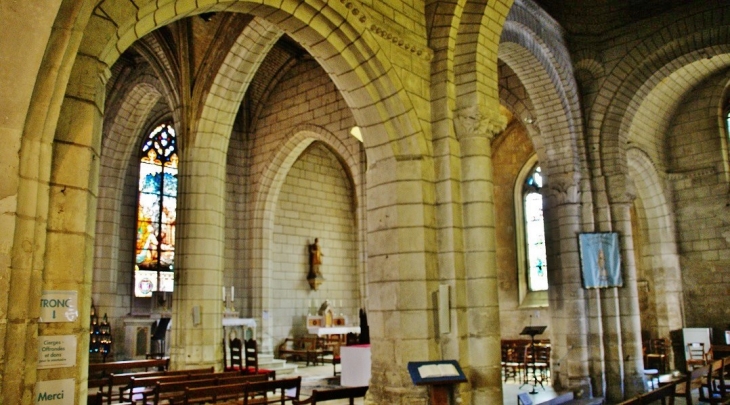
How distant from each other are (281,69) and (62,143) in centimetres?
1152

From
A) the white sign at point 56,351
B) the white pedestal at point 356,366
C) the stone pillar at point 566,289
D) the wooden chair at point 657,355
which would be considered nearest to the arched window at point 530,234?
the wooden chair at point 657,355

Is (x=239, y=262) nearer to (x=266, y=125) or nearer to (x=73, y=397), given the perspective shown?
(x=266, y=125)

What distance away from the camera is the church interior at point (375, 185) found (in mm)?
3842

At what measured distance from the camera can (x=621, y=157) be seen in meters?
11.5

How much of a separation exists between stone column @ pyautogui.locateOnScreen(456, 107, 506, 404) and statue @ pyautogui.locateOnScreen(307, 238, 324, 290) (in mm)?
10841

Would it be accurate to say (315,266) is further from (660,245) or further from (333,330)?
(660,245)

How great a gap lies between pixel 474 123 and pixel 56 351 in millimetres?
5165

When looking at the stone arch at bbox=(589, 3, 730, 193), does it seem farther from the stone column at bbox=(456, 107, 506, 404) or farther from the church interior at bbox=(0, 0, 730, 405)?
the stone column at bbox=(456, 107, 506, 404)

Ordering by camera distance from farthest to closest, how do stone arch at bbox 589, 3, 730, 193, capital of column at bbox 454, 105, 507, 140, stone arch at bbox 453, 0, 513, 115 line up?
stone arch at bbox 589, 3, 730, 193 → stone arch at bbox 453, 0, 513, 115 → capital of column at bbox 454, 105, 507, 140

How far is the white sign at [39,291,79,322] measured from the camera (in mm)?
3697

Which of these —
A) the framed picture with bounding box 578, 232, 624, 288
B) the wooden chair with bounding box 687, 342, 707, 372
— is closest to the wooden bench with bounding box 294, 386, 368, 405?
the framed picture with bounding box 578, 232, 624, 288

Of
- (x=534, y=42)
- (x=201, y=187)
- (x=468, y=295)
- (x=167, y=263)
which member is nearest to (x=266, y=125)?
(x=167, y=263)

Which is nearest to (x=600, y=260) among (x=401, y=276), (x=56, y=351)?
(x=401, y=276)

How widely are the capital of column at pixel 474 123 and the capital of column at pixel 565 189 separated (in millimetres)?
4382
